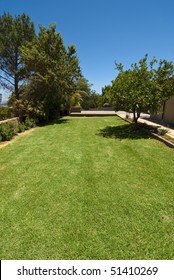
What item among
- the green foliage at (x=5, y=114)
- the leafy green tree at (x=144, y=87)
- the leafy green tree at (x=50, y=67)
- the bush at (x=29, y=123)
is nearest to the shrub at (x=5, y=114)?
the green foliage at (x=5, y=114)

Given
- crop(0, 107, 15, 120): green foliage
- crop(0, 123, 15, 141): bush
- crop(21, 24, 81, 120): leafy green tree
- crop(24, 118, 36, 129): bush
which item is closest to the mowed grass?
crop(0, 123, 15, 141): bush

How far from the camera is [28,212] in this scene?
141 inches

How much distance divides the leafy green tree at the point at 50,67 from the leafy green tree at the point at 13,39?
4729mm

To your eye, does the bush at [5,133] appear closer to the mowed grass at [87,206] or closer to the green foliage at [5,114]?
the mowed grass at [87,206]

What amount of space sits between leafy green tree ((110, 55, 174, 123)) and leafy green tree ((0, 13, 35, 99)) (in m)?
13.8

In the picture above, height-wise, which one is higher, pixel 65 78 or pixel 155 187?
pixel 65 78

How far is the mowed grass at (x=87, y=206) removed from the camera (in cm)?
275

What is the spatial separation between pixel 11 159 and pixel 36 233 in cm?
414

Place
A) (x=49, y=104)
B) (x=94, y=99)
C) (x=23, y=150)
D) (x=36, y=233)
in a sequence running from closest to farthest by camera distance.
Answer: (x=36, y=233), (x=23, y=150), (x=49, y=104), (x=94, y=99)

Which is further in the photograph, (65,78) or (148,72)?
(65,78)

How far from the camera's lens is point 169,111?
1494 centimetres

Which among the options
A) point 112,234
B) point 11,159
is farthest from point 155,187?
point 11,159
